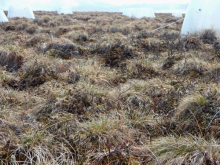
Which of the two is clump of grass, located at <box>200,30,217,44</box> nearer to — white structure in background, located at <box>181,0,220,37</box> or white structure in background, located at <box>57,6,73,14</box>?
white structure in background, located at <box>181,0,220,37</box>

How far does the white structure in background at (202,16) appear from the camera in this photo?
8734mm

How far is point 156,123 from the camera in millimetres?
3213

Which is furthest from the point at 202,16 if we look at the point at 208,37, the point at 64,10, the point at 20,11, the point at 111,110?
the point at 64,10

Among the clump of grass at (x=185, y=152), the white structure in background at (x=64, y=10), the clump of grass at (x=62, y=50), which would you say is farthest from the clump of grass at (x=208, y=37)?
the white structure in background at (x=64, y=10)

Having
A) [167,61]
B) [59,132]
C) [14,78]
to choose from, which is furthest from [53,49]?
[59,132]

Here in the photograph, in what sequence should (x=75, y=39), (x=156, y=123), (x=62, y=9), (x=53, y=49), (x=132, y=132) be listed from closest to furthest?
(x=132, y=132) < (x=156, y=123) < (x=53, y=49) < (x=75, y=39) < (x=62, y=9)

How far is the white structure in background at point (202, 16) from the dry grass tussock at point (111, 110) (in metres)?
2.77

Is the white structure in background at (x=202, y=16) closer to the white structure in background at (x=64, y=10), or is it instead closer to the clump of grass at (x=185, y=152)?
the clump of grass at (x=185, y=152)

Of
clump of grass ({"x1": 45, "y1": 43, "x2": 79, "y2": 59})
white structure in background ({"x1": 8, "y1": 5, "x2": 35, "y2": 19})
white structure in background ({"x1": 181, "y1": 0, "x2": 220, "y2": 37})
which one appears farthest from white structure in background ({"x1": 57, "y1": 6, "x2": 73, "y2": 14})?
clump of grass ({"x1": 45, "y1": 43, "x2": 79, "y2": 59})

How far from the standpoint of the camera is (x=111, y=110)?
353 centimetres

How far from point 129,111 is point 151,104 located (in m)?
0.54

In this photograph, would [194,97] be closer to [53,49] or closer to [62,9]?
[53,49]

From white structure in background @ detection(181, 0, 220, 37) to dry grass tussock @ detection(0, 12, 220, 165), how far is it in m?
2.77

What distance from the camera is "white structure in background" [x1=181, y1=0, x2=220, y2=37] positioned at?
8734 mm
